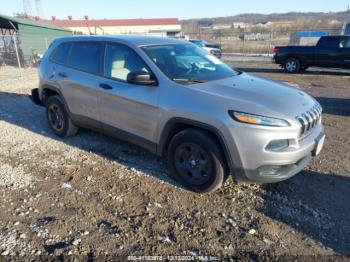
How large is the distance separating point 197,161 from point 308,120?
4.34 feet

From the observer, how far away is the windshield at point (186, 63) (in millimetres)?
3965

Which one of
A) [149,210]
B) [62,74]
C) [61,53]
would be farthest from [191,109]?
[61,53]

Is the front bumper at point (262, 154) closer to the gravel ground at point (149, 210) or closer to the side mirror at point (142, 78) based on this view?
the gravel ground at point (149, 210)

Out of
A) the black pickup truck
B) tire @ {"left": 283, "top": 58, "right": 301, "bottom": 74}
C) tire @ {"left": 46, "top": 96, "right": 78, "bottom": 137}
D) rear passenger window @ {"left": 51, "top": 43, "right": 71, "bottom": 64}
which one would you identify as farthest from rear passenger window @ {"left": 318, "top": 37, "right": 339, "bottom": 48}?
tire @ {"left": 46, "top": 96, "right": 78, "bottom": 137}

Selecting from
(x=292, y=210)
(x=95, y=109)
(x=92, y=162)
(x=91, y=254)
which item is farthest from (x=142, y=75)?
(x=292, y=210)

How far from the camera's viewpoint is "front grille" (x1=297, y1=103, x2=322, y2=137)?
3.34 m

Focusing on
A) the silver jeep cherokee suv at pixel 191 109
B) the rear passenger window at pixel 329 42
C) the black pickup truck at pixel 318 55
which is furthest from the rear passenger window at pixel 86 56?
the rear passenger window at pixel 329 42

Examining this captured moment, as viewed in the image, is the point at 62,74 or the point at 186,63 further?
the point at 62,74

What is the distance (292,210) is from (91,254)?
2172 millimetres

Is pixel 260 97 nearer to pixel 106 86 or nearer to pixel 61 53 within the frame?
pixel 106 86

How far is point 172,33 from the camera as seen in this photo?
212 ft

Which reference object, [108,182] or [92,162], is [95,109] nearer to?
[92,162]

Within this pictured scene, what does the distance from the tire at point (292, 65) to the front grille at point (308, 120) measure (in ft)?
41.5

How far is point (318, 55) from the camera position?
581 inches
